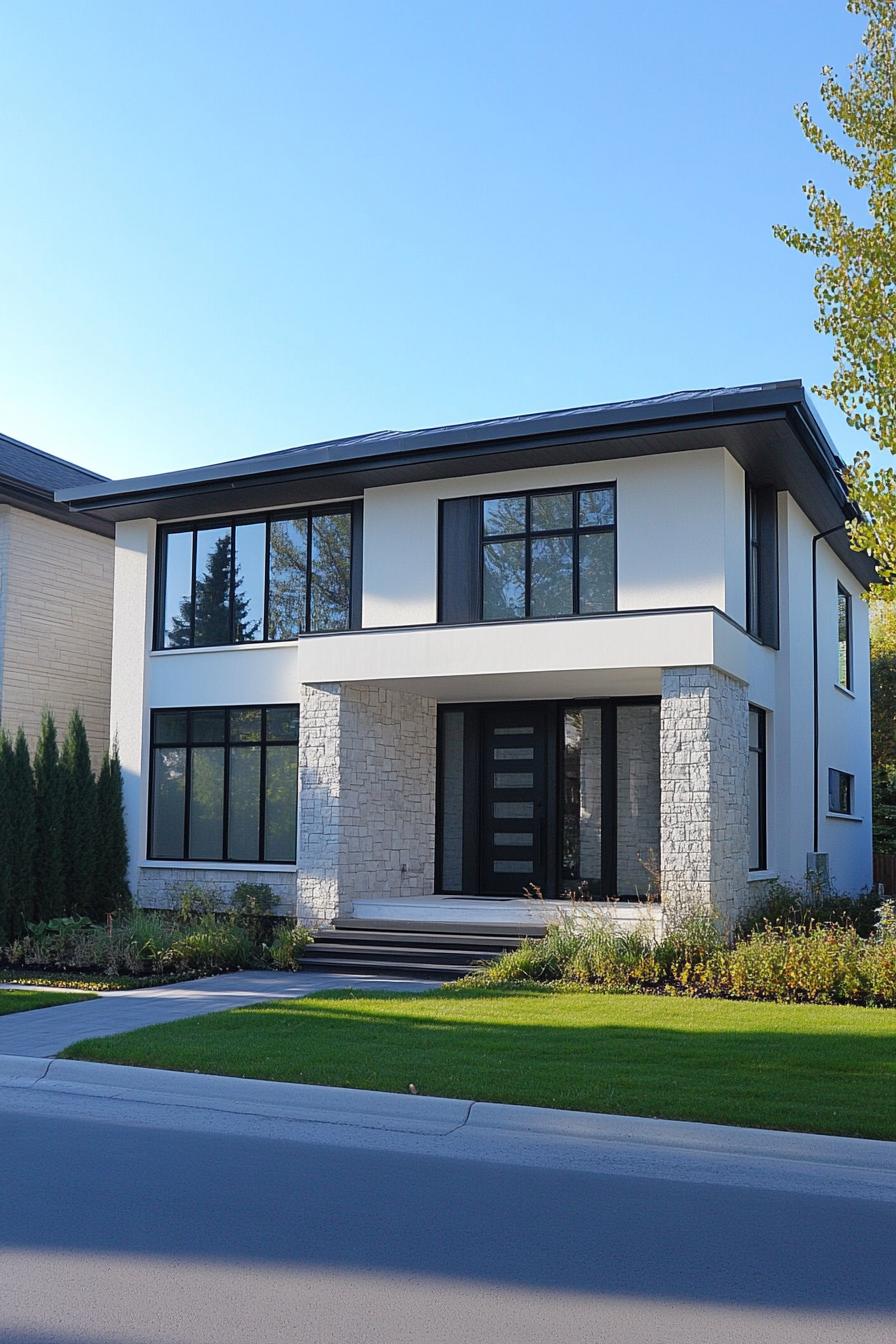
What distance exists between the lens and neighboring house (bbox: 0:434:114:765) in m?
19.5

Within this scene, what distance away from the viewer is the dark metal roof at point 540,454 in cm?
1482

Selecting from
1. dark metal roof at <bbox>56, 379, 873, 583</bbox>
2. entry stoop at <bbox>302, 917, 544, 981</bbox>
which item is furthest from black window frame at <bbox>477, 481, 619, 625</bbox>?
entry stoop at <bbox>302, 917, 544, 981</bbox>

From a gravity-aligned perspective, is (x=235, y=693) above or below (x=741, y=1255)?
above

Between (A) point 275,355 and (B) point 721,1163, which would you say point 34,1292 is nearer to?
(B) point 721,1163

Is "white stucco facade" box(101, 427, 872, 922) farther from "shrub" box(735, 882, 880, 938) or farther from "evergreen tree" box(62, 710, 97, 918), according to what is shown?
"evergreen tree" box(62, 710, 97, 918)

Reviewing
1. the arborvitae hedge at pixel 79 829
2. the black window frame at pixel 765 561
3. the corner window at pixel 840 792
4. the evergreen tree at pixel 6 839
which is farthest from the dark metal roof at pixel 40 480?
the corner window at pixel 840 792

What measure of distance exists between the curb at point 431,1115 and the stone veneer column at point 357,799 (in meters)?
Result: 6.97

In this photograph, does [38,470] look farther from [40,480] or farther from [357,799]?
[357,799]

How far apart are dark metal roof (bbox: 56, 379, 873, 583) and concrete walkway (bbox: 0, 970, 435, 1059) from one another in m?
6.57

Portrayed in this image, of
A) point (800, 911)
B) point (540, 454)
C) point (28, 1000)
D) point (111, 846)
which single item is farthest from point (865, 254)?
point (111, 846)

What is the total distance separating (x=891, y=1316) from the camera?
4.85m

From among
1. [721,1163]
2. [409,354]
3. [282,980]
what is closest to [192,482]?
[409,354]

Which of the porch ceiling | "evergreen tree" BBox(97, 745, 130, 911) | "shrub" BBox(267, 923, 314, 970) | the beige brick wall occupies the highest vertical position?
the beige brick wall

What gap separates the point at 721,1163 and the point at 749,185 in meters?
9.75
